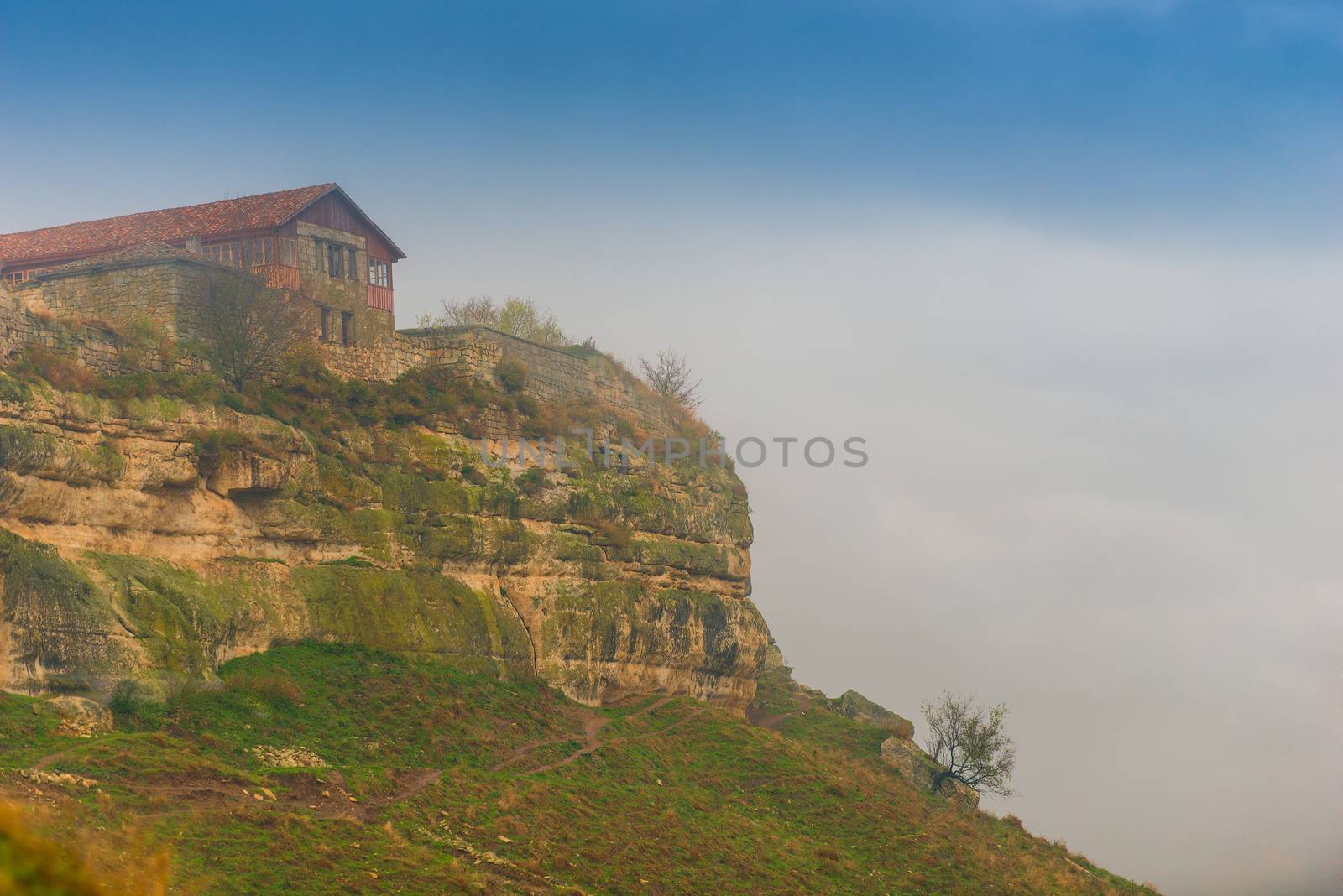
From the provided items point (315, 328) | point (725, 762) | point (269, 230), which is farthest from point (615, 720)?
point (269, 230)

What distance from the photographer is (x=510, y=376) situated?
4772 centimetres

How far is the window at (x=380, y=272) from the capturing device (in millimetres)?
47688

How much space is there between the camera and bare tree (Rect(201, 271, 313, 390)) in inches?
1548

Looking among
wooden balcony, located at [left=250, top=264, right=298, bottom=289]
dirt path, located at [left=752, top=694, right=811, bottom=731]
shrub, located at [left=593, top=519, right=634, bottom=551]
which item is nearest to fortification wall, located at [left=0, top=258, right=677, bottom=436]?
wooden balcony, located at [left=250, top=264, right=298, bottom=289]

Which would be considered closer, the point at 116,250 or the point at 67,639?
the point at 67,639

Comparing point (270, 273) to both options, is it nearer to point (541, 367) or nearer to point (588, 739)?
point (541, 367)

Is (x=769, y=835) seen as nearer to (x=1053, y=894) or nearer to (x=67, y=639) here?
(x=1053, y=894)

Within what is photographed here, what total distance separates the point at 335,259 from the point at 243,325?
24.3ft

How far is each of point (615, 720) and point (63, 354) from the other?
18.5 meters

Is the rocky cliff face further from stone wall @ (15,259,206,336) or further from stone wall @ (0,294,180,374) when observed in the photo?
stone wall @ (15,259,206,336)

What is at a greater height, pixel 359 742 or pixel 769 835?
pixel 359 742

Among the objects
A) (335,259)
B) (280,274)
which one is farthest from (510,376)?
(280,274)

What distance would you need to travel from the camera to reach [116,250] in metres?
44.3

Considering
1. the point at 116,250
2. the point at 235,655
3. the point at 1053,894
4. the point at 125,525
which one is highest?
the point at 116,250
